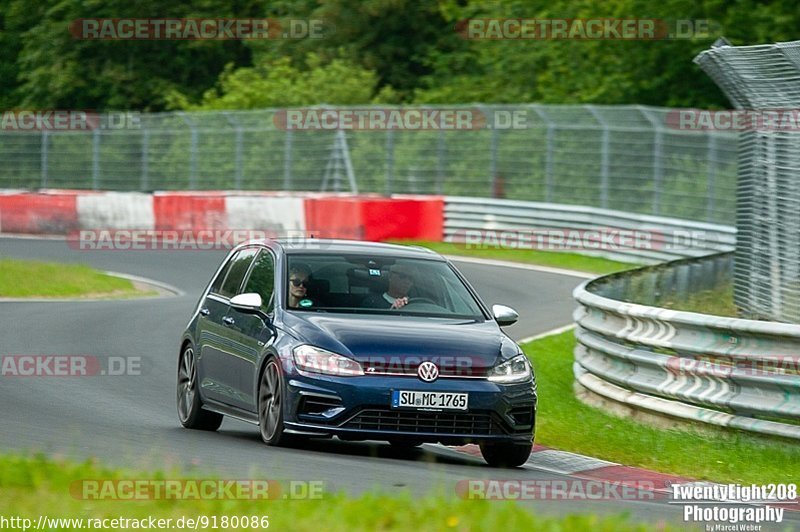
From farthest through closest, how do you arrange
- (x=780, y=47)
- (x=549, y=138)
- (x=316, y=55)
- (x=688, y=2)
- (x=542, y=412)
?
1. (x=316, y=55)
2. (x=688, y=2)
3. (x=549, y=138)
4. (x=542, y=412)
5. (x=780, y=47)

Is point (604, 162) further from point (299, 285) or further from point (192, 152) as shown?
point (299, 285)

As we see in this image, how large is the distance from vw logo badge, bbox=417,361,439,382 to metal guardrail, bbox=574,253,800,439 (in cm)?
243

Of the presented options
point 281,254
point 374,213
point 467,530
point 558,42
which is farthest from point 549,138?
point 467,530

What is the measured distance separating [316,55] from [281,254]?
40827 mm

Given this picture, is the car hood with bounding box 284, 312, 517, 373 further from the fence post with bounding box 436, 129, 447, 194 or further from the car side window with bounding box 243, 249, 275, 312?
the fence post with bounding box 436, 129, 447, 194

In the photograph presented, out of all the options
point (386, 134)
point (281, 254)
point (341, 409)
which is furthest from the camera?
point (386, 134)

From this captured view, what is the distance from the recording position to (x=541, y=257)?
3050 cm

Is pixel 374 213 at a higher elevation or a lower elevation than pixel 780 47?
lower

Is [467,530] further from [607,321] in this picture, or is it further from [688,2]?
[688,2]

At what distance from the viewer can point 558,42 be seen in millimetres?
47562

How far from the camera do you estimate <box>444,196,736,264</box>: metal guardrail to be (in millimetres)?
28078

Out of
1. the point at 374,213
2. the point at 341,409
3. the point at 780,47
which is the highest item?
the point at 780,47

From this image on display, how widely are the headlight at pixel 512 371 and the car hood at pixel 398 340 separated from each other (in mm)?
53

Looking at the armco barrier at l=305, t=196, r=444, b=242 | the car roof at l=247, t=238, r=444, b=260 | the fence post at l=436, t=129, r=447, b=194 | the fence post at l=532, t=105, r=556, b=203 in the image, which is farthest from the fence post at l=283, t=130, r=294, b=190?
the car roof at l=247, t=238, r=444, b=260
